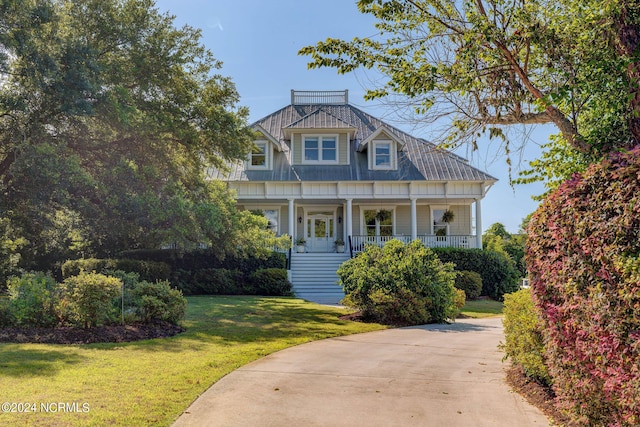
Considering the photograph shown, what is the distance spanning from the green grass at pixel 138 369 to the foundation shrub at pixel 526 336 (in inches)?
151

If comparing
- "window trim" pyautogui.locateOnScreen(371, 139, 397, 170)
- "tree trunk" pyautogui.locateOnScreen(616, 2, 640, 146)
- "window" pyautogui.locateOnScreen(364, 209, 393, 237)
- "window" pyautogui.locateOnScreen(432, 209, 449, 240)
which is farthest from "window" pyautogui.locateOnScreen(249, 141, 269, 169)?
"tree trunk" pyautogui.locateOnScreen(616, 2, 640, 146)

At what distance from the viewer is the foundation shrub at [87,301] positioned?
349 inches

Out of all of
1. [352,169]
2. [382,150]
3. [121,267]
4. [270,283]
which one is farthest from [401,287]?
[382,150]

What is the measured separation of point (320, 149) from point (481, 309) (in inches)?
521

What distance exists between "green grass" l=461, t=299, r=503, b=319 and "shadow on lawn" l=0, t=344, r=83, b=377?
1176cm

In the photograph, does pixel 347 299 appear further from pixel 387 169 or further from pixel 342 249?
pixel 387 169

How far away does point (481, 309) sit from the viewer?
Answer: 17.2 m

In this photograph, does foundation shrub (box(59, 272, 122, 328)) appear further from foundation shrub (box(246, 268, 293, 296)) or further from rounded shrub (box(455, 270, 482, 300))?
rounded shrub (box(455, 270, 482, 300))

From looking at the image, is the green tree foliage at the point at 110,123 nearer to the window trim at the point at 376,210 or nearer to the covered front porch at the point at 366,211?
the covered front porch at the point at 366,211

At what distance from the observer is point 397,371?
6.60 meters

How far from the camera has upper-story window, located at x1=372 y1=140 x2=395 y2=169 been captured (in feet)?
85.4

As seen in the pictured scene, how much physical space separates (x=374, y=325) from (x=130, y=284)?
586 centimetres

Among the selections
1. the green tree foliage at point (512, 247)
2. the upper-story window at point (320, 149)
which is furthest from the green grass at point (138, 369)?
the green tree foliage at point (512, 247)

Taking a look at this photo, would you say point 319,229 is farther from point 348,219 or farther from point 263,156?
point 263,156
